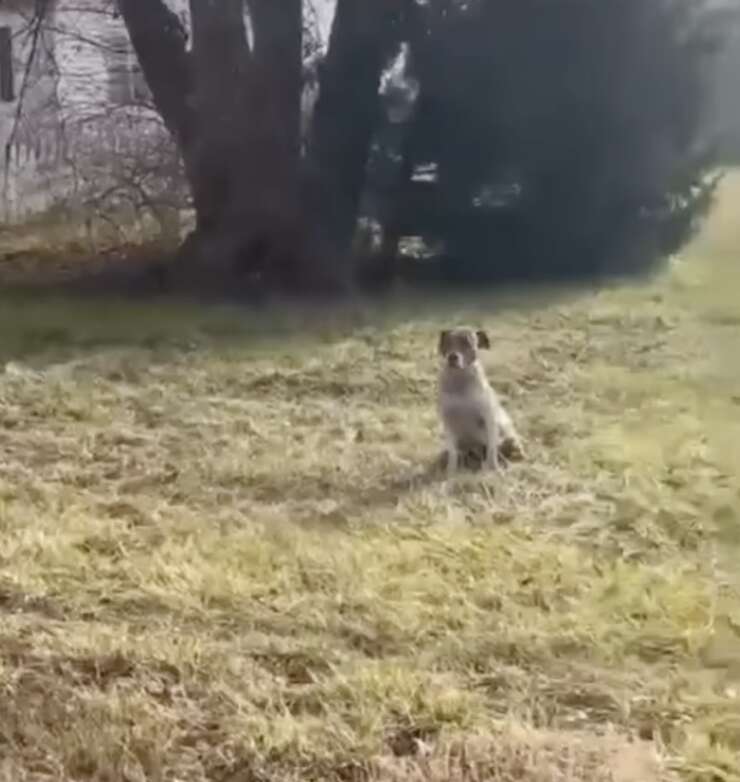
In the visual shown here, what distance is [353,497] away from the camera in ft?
12.2

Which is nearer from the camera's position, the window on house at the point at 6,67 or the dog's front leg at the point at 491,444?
the dog's front leg at the point at 491,444

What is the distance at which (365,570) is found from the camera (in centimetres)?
311

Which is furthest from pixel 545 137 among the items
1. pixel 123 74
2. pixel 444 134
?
pixel 123 74

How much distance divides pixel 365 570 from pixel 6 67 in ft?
23.8

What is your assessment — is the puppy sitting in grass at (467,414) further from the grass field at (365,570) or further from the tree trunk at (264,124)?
the tree trunk at (264,124)

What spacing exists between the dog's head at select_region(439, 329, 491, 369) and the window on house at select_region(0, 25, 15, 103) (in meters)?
5.55

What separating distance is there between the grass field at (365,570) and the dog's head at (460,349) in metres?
0.32

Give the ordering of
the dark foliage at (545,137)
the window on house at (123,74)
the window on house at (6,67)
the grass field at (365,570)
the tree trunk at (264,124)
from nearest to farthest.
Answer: the grass field at (365,570)
the tree trunk at (264,124)
the dark foliage at (545,137)
the window on house at (123,74)
the window on house at (6,67)

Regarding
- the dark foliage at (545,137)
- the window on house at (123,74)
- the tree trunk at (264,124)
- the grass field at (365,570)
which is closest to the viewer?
the grass field at (365,570)

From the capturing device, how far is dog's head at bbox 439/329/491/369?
3.93 m

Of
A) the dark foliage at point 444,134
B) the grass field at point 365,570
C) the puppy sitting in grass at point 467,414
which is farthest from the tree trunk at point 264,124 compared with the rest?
the puppy sitting in grass at point 467,414

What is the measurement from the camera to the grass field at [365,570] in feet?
7.63

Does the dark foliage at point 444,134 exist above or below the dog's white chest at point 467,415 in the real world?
above

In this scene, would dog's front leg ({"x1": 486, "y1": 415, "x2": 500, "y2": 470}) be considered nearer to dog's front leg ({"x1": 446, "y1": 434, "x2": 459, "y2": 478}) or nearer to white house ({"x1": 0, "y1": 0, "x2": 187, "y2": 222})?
dog's front leg ({"x1": 446, "y1": 434, "x2": 459, "y2": 478})
